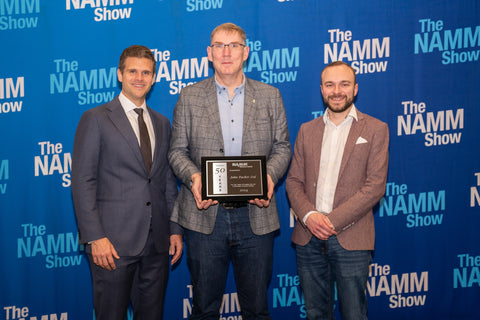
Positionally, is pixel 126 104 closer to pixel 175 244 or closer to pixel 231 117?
pixel 231 117

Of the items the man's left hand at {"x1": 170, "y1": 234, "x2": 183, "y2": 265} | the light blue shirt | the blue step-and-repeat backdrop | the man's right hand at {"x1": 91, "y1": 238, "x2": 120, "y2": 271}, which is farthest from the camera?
the blue step-and-repeat backdrop

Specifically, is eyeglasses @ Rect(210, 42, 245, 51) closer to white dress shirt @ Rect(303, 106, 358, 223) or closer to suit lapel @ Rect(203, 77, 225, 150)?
suit lapel @ Rect(203, 77, 225, 150)

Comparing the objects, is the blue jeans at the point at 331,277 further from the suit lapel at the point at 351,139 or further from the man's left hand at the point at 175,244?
the man's left hand at the point at 175,244

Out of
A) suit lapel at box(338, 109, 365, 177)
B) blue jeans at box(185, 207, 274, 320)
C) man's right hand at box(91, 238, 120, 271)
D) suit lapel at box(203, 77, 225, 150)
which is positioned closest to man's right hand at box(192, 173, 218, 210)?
blue jeans at box(185, 207, 274, 320)

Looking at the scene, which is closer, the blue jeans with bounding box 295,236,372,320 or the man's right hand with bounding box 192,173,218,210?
the man's right hand with bounding box 192,173,218,210

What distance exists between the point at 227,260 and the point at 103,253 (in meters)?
0.71

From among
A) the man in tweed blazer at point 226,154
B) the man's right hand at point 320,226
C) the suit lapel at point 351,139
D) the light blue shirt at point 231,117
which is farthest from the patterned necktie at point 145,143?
the suit lapel at point 351,139

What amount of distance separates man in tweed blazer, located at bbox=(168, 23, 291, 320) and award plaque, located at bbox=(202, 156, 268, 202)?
99mm

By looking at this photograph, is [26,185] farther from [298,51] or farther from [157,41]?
[298,51]

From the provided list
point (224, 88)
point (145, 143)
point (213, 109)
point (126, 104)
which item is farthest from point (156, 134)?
point (224, 88)

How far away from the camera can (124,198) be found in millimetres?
2158

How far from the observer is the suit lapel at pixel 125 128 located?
2158 millimetres

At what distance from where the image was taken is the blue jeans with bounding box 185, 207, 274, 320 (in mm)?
2234

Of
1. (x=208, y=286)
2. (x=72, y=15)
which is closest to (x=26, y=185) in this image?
(x=72, y=15)
